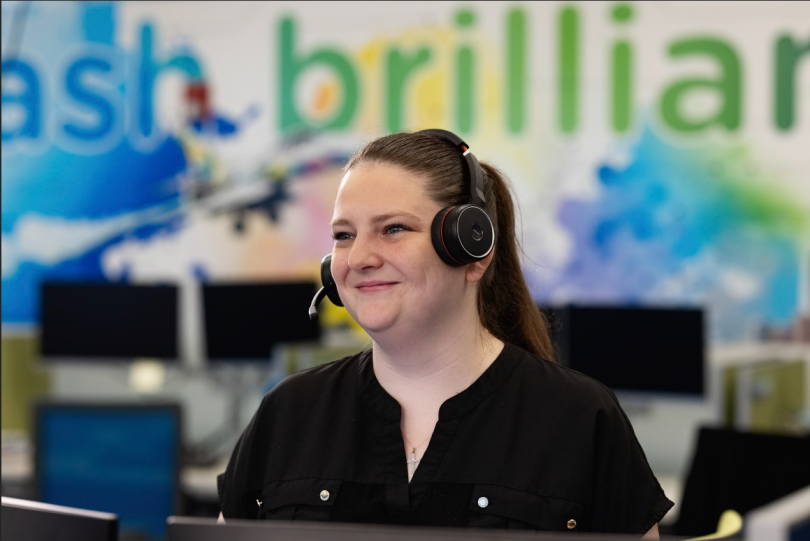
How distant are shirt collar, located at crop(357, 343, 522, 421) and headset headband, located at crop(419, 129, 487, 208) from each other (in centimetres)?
24

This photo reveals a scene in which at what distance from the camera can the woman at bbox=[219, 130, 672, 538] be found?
129 centimetres

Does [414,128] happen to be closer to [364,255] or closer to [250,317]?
[250,317]

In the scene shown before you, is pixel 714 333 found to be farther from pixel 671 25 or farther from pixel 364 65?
pixel 364 65

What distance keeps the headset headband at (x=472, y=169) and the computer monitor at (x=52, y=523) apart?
2.38ft

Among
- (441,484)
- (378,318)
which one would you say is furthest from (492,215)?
(441,484)

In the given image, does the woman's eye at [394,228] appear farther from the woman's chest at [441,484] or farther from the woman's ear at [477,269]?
the woman's chest at [441,484]

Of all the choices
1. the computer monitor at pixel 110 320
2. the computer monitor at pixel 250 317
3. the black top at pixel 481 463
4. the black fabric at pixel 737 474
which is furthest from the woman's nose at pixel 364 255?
the computer monitor at pixel 110 320

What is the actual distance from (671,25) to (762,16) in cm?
38

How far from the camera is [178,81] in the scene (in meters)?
4.75

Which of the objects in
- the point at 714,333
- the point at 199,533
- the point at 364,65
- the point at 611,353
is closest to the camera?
the point at 199,533

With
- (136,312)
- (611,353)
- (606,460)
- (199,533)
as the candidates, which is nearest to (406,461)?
(606,460)

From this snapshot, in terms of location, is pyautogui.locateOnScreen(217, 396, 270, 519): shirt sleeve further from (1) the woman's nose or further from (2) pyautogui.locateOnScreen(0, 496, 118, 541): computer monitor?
(2) pyautogui.locateOnScreen(0, 496, 118, 541): computer monitor

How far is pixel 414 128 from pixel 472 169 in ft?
10.1

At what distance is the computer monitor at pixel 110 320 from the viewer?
3816 mm
